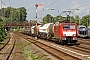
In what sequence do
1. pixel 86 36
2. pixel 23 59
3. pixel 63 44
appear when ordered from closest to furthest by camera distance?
pixel 23 59, pixel 63 44, pixel 86 36

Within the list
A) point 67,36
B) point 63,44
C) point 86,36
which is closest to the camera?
point 67,36

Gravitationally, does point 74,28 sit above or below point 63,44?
above

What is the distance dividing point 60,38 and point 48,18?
150 metres

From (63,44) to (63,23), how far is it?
383cm

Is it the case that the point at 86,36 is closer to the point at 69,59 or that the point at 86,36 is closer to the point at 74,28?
the point at 74,28

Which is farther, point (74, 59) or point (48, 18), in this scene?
point (48, 18)

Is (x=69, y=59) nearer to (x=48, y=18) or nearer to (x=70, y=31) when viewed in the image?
(x=70, y=31)

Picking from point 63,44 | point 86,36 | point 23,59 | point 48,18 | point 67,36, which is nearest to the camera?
point 23,59

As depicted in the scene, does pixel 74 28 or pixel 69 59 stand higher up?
pixel 74 28

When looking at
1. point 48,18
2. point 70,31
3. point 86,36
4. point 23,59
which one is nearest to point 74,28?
point 70,31

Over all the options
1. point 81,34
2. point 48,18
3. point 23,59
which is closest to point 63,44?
point 23,59

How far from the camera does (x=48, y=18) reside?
18250 cm

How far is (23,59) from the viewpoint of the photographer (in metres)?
19.9

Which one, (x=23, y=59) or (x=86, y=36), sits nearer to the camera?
(x=23, y=59)
